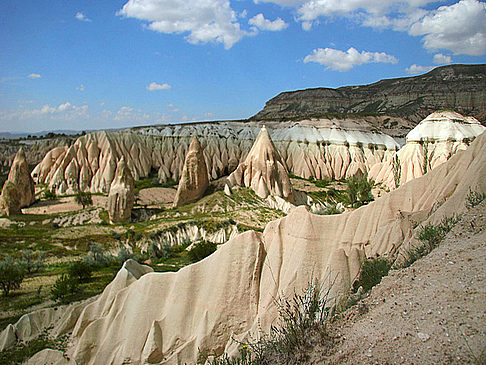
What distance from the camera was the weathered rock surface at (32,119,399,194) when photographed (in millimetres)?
42562

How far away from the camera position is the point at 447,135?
3219cm

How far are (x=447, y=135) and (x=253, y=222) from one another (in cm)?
2300

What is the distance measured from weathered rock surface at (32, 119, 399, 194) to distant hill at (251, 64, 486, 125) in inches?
500

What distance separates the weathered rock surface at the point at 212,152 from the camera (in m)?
42.6

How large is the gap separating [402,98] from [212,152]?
73.8m

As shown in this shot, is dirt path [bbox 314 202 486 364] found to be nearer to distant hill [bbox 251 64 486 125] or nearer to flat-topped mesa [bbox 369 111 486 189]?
flat-topped mesa [bbox 369 111 486 189]

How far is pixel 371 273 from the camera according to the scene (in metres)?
6.58

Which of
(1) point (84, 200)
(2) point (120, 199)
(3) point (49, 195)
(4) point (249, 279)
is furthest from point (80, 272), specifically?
(3) point (49, 195)

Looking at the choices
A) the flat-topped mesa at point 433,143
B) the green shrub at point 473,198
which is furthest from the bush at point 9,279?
the flat-topped mesa at point 433,143

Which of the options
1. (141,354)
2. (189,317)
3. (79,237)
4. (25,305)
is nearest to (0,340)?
(25,305)

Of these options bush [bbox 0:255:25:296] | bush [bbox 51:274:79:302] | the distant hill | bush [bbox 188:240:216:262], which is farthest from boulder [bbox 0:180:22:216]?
the distant hill

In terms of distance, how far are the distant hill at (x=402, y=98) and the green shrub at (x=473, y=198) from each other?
67.0m

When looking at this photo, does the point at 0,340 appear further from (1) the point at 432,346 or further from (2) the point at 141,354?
(1) the point at 432,346

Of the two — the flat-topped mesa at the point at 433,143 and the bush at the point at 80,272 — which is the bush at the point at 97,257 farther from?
the flat-topped mesa at the point at 433,143
